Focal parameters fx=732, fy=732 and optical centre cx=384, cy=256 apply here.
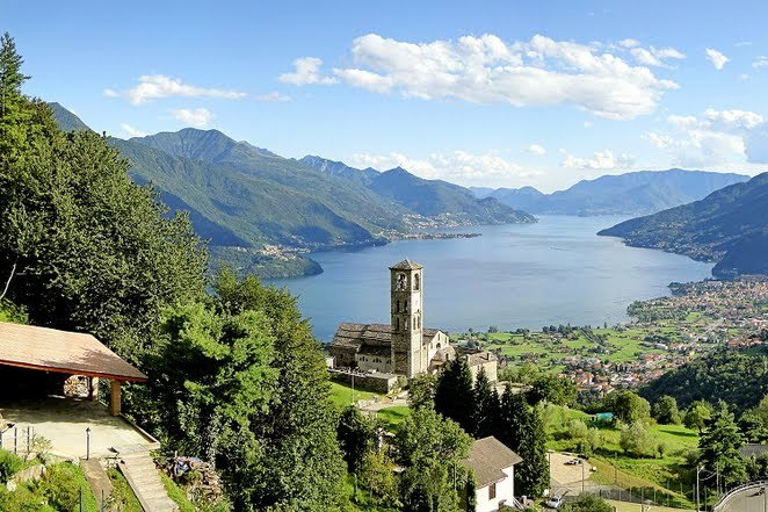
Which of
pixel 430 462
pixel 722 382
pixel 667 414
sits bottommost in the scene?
pixel 722 382

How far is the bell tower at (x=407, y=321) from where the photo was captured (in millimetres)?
41531

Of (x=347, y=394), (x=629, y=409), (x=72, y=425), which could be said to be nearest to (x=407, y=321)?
(x=347, y=394)

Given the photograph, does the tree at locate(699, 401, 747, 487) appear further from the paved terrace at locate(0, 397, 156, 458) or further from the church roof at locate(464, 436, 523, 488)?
the paved terrace at locate(0, 397, 156, 458)

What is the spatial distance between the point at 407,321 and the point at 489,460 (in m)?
17.9

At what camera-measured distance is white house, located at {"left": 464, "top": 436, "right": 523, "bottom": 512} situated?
22.9 m

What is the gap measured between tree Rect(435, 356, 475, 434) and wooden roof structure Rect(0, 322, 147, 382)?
653 inches

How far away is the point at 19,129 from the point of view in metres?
22.8

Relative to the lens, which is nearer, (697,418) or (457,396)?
(457,396)

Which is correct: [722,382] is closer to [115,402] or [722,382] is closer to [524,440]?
[524,440]

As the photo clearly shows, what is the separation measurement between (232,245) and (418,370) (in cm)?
15826

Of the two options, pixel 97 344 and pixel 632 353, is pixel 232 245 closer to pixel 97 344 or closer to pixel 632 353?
pixel 632 353

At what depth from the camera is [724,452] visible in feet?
93.5

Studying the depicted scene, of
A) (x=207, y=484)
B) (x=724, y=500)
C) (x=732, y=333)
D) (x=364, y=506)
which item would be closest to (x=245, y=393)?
(x=207, y=484)

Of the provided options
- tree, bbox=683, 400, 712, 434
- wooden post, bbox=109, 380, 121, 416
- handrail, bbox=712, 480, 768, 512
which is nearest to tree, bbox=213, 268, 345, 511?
wooden post, bbox=109, 380, 121, 416
